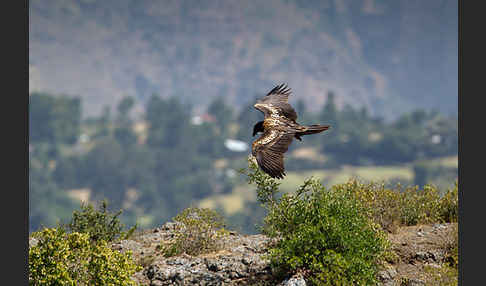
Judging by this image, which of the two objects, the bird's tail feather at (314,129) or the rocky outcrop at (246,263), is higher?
the bird's tail feather at (314,129)

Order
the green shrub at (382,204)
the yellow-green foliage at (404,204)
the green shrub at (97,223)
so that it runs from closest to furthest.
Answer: the green shrub at (382,204) → the yellow-green foliage at (404,204) → the green shrub at (97,223)

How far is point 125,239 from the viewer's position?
2658cm

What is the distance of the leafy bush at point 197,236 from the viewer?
23984 mm

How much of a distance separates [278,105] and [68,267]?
418 inches

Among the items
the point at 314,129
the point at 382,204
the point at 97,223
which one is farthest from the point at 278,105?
the point at 97,223

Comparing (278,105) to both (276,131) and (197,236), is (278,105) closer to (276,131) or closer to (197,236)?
(276,131)

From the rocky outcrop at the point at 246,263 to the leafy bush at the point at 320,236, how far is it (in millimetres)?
701

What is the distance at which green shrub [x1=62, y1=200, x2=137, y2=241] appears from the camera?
2609 cm

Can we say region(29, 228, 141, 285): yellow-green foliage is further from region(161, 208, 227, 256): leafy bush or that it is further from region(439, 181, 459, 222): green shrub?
region(439, 181, 459, 222): green shrub

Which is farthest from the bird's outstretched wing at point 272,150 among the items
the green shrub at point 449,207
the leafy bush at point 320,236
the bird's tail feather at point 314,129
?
the green shrub at point 449,207

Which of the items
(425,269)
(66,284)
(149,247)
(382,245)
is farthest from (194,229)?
(425,269)

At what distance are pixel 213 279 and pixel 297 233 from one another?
11.7 ft

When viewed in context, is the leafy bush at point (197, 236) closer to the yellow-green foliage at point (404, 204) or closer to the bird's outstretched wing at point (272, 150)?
the bird's outstretched wing at point (272, 150)

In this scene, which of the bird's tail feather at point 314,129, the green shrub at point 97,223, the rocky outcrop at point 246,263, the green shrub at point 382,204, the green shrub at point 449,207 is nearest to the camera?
the bird's tail feather at point 314,129
